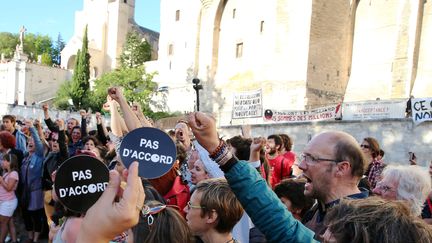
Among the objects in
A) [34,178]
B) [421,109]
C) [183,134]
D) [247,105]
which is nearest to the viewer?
[183,134]

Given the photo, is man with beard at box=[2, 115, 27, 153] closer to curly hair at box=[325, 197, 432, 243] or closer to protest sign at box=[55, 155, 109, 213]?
protest sign at box=[55, 155, 109, 213]

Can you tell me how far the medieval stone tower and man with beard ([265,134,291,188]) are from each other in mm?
50703

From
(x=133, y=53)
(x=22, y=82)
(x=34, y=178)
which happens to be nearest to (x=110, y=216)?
(x=34, y=178)

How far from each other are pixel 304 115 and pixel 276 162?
14124mm

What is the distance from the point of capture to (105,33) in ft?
187

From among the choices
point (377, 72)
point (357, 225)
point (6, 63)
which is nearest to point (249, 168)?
point (357, 225)

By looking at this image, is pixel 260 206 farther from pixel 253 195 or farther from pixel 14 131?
pixel 14 131

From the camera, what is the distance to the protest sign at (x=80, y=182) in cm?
226

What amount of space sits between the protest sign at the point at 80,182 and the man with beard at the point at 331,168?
1.23m

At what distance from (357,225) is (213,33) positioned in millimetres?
34727

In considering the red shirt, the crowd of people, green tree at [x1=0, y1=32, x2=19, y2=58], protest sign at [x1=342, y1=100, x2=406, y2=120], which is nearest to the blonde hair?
the crowd of people

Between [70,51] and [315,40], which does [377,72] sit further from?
[70,51]

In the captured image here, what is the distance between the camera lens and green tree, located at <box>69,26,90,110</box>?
4556cm

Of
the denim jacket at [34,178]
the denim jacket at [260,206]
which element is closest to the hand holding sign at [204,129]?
the denim jacket at [260,206]
